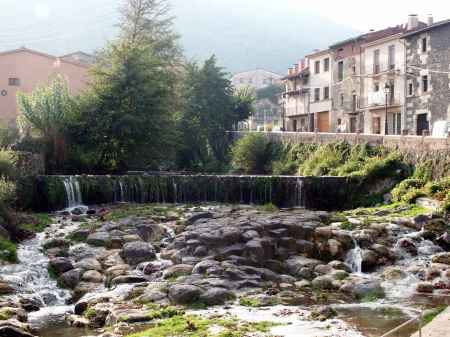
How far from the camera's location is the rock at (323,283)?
1784cm

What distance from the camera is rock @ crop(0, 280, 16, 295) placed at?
16.6 m

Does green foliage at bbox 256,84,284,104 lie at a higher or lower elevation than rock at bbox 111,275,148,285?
higher

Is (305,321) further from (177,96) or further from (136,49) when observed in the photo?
(177,96)

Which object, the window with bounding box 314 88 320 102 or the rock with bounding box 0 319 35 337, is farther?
the window with bounding box 314 88 320 102

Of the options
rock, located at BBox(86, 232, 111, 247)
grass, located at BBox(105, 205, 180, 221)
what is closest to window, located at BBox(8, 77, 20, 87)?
grass, located at BBox(105, 205, 180, 221)

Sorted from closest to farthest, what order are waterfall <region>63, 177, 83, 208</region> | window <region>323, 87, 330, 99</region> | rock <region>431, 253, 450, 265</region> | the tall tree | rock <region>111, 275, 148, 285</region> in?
1. rock <region>111, 275, 148, 285</region>
2. rock <region>431, 253, 450, 265</region>
3. waterfall <region>63, 177, 83, 208</region>
4. the tall tree
5. window <region>323, 87, 330, 99</region>

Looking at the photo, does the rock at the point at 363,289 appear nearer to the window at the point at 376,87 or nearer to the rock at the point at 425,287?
the rock at the point at 425,287

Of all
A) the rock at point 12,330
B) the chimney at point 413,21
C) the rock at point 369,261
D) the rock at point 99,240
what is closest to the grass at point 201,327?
the rock at point 12,330

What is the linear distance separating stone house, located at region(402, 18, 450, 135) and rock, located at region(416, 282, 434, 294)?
24161 millimetres

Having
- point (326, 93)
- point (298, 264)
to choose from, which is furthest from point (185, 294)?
point (326, 93)

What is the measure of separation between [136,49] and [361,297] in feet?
86.7

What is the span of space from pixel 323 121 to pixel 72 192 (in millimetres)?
35501

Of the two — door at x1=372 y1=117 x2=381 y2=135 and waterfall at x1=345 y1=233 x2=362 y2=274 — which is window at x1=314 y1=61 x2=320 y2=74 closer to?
door at x1=372 y1=117 x2=381 y2=135

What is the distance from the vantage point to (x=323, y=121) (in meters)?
61.2
